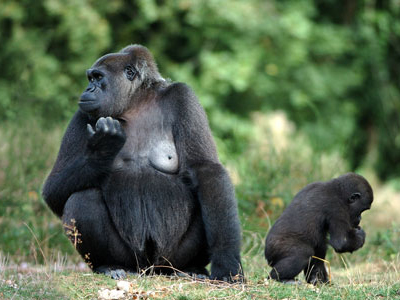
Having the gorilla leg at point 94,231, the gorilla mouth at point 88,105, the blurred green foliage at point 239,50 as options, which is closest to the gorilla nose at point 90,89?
the gorilla mouth at point 88,105

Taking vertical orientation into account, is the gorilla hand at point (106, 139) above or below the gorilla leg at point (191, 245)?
above

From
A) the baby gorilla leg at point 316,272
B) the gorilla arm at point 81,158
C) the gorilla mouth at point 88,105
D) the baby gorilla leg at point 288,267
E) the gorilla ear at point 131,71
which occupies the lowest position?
the baby gorilla leg at point 316,272

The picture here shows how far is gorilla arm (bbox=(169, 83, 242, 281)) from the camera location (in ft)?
14.3

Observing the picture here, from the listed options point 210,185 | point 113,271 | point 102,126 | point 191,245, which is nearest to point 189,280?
point 191,245

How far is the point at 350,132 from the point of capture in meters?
14.8

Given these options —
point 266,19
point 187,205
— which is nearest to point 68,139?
point 187,205

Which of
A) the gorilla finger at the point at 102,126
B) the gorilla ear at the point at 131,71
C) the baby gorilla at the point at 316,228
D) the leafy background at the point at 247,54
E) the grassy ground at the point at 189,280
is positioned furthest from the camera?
the leafy background at the point at 247,54

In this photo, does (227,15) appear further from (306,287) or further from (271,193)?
(306,287)

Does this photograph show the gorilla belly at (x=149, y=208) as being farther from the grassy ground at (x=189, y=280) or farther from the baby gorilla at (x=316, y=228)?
the baby gorilla at (x=316, y=228)

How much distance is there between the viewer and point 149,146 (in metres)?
4.59

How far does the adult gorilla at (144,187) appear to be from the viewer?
4395 mm

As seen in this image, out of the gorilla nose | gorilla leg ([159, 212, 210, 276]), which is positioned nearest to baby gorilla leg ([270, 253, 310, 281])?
gorilla leg ([159, 212, 210, 276])

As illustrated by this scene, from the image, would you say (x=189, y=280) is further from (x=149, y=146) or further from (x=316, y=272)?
(x=316, y=272)

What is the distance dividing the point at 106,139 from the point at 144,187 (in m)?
0.44
